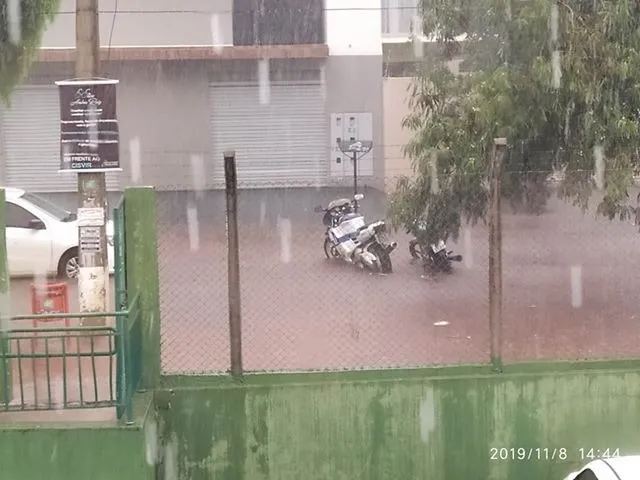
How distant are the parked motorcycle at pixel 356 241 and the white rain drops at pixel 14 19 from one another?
4.37 metres

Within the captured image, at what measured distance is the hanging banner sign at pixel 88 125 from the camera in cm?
631

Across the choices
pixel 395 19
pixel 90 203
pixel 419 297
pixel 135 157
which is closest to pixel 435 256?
pixel 419 297

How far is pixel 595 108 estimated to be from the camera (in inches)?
304

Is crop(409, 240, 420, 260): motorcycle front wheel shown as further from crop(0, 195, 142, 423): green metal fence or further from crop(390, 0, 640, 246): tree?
crop(0, 195, 142, 423): green metal fence

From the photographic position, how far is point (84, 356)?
548 centimetres

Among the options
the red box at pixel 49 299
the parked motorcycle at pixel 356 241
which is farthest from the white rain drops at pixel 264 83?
the red box at pixel 49 299

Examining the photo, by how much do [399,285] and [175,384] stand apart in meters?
2.53

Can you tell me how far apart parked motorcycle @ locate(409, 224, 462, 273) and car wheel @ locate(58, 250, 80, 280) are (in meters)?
5.66

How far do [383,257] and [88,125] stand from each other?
9.90 ft

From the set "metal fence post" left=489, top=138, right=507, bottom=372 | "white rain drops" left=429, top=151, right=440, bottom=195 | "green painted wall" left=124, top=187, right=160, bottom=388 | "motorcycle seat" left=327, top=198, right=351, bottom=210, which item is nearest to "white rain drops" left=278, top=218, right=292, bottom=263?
"motorcycle seat" left=327, top=198, right=351, bottom=210

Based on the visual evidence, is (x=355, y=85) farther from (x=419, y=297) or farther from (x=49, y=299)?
(x=419, y=297)

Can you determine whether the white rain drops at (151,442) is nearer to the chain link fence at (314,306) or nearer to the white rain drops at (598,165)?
the chain link fence at (314,306)

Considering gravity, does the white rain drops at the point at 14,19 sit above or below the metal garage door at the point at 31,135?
above

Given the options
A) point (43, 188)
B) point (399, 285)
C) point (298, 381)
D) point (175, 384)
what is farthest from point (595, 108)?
point (43, 188)
